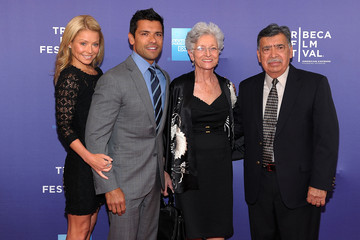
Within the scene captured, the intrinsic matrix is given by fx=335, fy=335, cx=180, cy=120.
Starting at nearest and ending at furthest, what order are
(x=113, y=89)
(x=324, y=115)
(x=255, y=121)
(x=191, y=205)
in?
1. (x=113, y=89)
2. (x=324, y=115)
3. (x=255, y=121)
4. (x=191, y=205)

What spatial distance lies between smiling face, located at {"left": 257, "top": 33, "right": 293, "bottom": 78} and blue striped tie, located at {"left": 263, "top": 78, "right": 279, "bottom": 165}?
86 millimetres

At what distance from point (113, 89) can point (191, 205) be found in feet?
4.13

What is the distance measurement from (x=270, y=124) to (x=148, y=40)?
3.78ft

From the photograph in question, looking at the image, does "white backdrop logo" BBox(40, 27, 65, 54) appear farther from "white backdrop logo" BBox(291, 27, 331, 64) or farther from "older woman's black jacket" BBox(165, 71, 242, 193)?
"white backdrop logo" BBox(291, 27, 331, 64)

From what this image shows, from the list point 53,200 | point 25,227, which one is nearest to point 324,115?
point 53,200

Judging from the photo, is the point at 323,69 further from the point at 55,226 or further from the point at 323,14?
the point at 55,226

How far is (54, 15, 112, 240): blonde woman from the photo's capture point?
7.66 feet

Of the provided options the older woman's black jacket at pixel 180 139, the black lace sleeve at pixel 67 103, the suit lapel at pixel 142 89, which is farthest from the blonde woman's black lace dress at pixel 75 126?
the older woman's black jacket at pixel 180 139

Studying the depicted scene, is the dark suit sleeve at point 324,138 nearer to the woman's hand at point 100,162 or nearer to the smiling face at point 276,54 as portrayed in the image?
the smiling face at point 276,54

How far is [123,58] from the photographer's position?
3.47 metres

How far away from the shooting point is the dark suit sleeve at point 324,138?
96.4 inches

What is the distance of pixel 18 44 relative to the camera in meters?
3.40

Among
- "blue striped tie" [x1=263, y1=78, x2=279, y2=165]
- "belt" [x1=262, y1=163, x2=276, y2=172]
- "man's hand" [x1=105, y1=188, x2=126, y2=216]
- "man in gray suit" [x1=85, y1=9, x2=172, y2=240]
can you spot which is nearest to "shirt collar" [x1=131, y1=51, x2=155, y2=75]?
"man in gray suit" [x1=85, y1=9, x2=172, y2=240]

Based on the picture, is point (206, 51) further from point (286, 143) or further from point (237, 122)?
point (286, 143)
